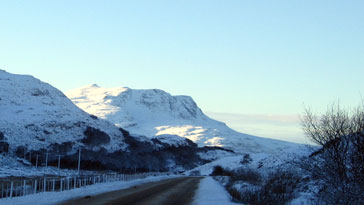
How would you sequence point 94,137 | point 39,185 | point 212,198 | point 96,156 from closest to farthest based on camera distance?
point 212,198 < point 39,185 < point 96,156 < point 94,137

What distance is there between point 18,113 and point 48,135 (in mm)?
28473

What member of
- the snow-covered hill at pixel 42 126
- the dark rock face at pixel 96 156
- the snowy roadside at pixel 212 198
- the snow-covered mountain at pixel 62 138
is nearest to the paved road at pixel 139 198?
the snowy roadside at pixel 212 198

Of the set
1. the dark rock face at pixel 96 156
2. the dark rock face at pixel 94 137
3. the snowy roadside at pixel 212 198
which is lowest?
the snowy roadside at pixel 212 198

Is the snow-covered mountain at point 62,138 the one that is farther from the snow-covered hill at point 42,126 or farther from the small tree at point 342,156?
the small tree at point 342,156

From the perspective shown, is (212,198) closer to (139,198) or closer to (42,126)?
(139,198)

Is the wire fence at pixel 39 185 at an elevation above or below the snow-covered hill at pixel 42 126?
below

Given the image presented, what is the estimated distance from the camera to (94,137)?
17212 centimetres

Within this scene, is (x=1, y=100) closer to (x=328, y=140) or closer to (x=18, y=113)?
(x=18, y=113)

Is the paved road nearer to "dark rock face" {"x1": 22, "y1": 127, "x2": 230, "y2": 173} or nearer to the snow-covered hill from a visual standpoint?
"dark rock face" {"x1": 22, "y1": 127, "x2": 230, "y2": 173}

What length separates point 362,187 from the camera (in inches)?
896

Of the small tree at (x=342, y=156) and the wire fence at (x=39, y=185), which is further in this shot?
the wire fence at (x=39, y=185)

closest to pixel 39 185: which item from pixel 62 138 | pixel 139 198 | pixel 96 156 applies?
pixel 139 198

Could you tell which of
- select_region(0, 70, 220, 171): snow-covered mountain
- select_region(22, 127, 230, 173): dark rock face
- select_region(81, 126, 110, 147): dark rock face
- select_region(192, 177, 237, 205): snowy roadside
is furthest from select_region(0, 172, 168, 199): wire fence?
select_region(81, 126, 110, 147): dark rock face

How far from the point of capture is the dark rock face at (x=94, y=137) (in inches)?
Result: 6590
